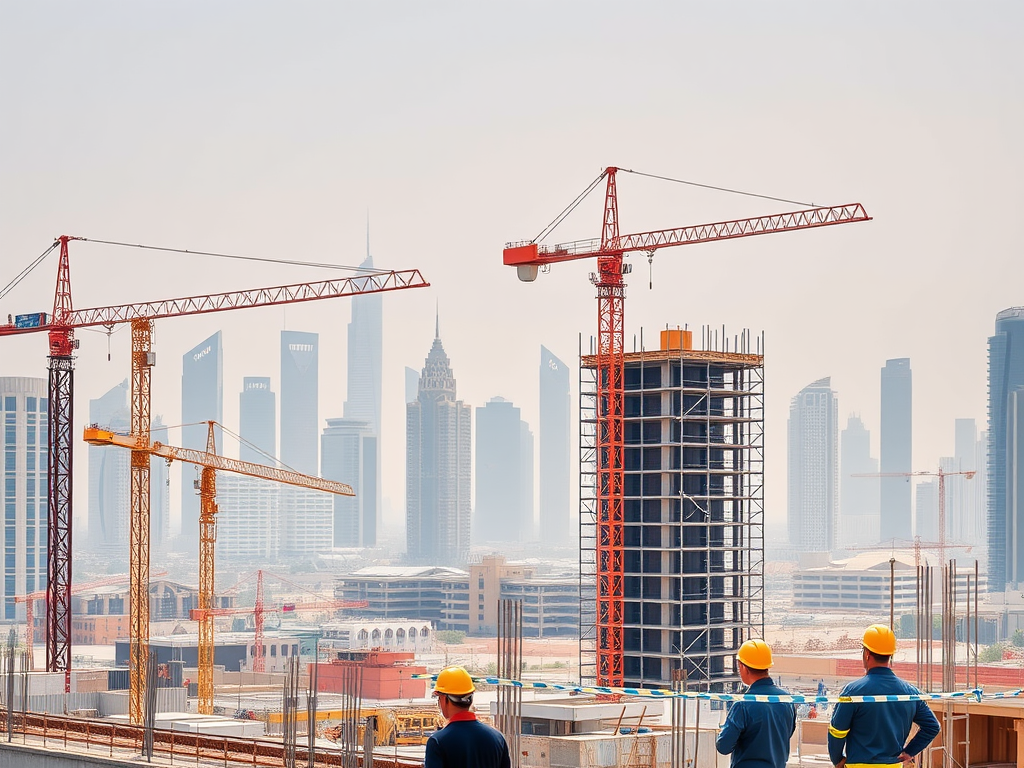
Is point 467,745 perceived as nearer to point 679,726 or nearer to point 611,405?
point 679,726

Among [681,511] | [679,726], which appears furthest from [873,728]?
[681,511]

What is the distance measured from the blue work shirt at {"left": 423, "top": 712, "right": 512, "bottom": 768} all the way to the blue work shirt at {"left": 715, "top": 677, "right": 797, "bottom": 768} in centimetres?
173

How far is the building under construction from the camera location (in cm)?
7406

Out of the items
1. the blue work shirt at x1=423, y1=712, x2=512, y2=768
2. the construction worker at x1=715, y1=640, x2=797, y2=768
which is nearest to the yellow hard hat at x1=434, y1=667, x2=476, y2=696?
the blue work shirt at x1=423, y1=712, x2=512, y2=768

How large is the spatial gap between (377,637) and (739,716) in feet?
634

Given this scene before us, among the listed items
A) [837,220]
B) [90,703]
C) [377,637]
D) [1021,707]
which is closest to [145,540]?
[90,703]

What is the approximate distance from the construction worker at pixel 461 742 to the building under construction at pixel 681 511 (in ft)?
214

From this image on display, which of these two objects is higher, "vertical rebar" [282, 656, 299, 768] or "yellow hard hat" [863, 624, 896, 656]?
"yellow hard hat" [863, 624, 896, 656]

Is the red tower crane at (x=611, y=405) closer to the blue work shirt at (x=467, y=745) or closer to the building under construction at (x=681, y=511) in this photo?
the building under construction at (x=681, y=511)

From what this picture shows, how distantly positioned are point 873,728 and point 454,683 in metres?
2.75

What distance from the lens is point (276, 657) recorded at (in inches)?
6491

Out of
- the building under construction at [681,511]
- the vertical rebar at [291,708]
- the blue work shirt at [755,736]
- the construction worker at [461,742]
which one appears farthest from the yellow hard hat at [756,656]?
the building under construction at [681,511]

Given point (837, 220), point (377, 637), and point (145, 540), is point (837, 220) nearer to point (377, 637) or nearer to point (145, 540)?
point (145, 540)

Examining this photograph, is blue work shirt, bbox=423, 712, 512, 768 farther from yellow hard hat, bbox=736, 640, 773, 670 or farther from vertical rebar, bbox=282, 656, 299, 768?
vertical rebar, bbox=282, 656, 299, 768
